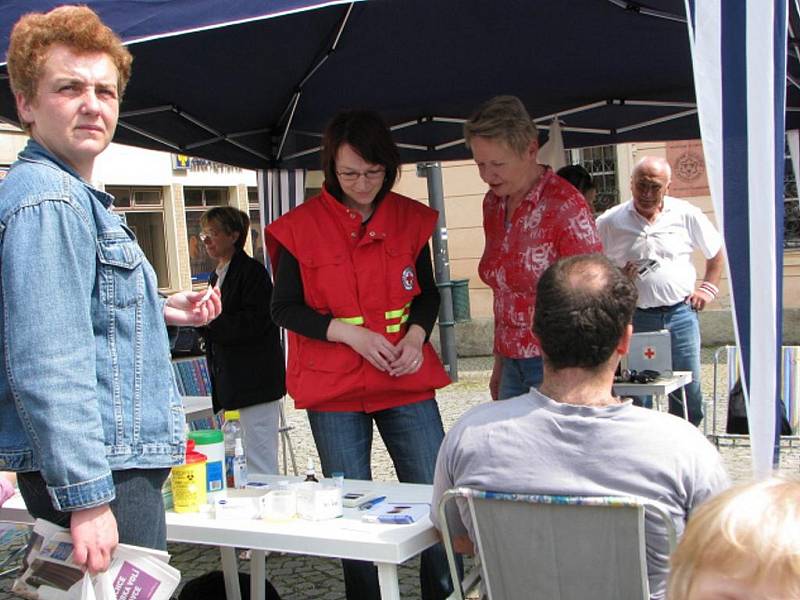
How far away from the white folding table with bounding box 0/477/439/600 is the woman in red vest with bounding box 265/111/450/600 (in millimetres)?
359

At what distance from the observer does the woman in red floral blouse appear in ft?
9.97

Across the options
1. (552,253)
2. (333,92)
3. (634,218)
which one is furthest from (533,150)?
(634,218)

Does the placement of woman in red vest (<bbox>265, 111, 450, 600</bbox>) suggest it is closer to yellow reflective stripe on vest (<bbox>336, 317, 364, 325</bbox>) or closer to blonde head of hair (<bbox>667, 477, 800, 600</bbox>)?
yellow reflective stripe on vest (<bbox>336, 317, 364, 325</bbox>)

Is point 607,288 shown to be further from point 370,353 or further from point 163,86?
point 163,86

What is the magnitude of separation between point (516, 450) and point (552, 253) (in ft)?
4.11

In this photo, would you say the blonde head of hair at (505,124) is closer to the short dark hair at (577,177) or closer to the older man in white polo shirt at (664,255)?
the short dark hair at (577,177)

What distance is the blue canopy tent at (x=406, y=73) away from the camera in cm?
401

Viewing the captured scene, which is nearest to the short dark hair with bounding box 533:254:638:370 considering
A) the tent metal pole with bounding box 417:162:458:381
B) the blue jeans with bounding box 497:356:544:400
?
the blue jeans with bounding box 497:356:544:400

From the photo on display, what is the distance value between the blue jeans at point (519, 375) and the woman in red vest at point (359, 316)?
0.97ft

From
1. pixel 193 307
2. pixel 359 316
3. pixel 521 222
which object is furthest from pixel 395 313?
pixel 193 307

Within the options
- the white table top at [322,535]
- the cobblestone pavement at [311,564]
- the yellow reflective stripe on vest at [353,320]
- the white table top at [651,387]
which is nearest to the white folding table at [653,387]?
the white table top at [651,387]

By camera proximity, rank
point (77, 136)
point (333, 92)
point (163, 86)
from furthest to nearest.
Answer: point (333, 92) < point (163, 86) < point (77, 136)

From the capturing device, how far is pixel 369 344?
282 centimetres

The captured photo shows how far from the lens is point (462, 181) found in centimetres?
1334
